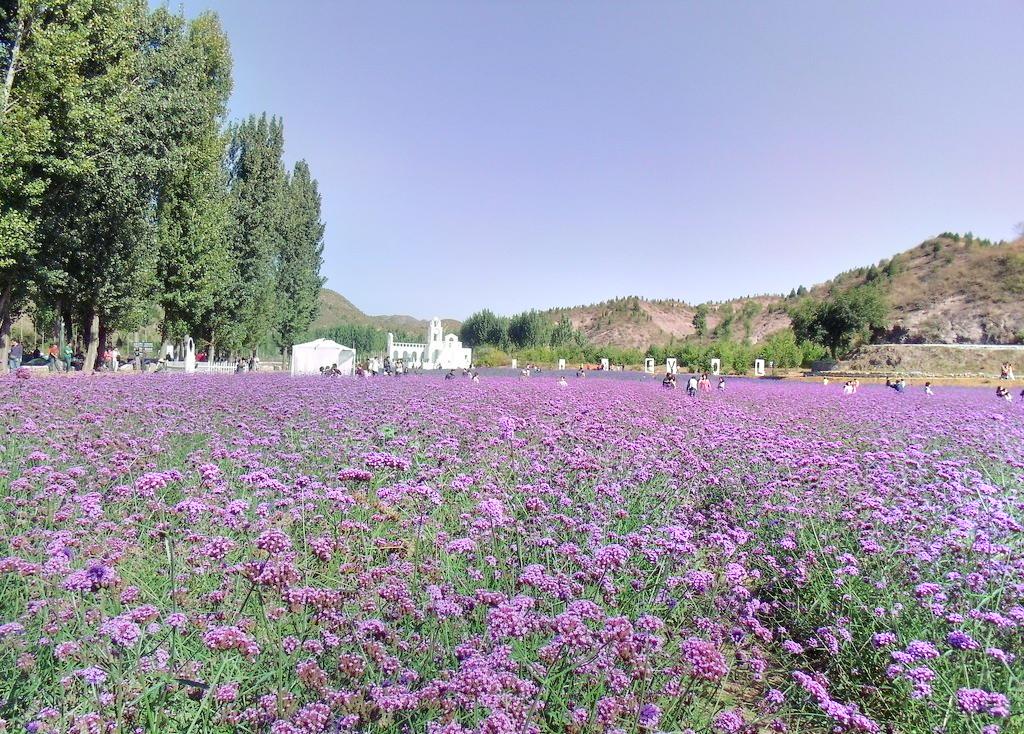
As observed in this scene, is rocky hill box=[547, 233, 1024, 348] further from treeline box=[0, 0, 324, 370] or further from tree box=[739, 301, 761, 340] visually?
treeline box=[0, 0, 324, 370]

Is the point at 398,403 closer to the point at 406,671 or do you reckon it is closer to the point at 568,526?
the point at 568,526

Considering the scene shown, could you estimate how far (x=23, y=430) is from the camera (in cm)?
640

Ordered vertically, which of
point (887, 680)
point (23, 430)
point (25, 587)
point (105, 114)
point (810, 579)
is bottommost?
point (887, 680)

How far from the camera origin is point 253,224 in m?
35.8

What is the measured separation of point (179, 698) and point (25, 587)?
1.35m

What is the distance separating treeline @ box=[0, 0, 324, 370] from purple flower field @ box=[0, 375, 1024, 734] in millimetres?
15399

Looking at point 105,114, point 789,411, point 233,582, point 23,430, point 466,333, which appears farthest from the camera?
point 466,333

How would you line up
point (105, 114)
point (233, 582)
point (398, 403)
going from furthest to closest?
1. point (105, 114)
2. point (398, 403)
3. point (233, 582)

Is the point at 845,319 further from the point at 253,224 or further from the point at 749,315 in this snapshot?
the point at 749,315

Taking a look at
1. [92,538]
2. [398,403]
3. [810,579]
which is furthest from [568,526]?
[398,403]

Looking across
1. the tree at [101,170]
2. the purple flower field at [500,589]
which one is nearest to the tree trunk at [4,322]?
the tree at [101,170]

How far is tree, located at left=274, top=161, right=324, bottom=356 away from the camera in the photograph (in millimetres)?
42094

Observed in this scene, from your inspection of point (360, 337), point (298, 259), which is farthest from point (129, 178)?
point (360, 337)

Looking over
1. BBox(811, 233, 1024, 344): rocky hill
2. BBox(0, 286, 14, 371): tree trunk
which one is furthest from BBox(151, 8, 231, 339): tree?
BBox(811, 233, 1024, 344): rocky hill
